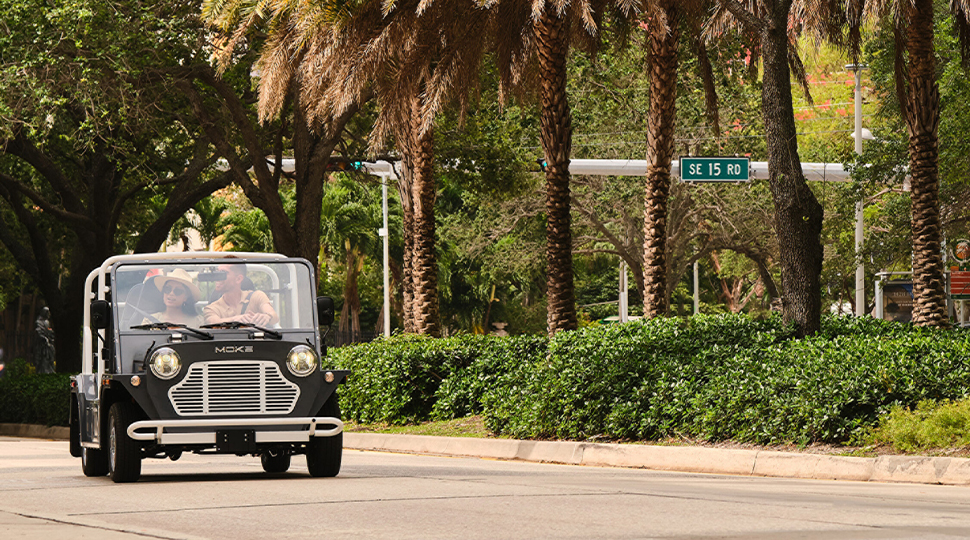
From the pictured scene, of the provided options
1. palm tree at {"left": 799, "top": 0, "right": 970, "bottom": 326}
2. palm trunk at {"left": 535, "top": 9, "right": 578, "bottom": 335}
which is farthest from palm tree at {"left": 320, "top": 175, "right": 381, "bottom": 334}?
palm trunk at {"left": 535, "top": 9, "right": 578, "bottom": 335}

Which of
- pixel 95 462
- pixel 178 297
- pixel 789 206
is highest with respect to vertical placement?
pixel 789 206

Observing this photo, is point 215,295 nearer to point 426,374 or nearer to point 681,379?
point 681,379

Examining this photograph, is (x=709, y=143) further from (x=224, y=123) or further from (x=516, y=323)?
(x=516, y=323)

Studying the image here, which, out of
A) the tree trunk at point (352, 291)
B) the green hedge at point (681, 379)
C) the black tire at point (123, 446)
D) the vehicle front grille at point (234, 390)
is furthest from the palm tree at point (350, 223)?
the vehicle front grille at point (234, 390)

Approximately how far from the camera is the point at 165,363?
1177 cm

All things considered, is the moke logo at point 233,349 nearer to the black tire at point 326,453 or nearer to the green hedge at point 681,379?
the black tire at point 326,453

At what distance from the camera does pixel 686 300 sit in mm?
76250

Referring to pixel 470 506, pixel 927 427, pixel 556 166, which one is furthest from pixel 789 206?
pixel 470 506

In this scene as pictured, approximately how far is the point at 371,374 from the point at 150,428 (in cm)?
877

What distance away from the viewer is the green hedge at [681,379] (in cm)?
1362

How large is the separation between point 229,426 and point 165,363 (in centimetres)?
81

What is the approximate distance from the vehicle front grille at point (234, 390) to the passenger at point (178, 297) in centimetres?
77

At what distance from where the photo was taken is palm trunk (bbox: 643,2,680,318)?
2205cm

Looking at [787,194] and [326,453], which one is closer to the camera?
[326,453]
